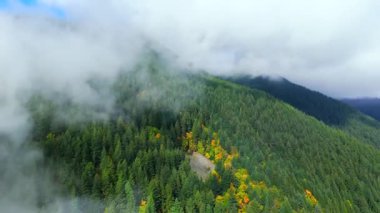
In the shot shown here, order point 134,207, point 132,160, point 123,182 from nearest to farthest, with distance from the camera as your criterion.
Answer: point 134,207
point 123,182
point 132,160

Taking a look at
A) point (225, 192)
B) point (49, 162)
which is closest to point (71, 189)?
point (49, 162)

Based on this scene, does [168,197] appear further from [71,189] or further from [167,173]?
[71,189]

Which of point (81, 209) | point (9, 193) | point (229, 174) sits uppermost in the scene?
point (229, 174)

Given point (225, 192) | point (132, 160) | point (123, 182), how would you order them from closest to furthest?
1. point (123, 182)
2. point (225, 192)
3. point (132, 160)

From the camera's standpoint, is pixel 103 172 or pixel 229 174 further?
pixel 229 174

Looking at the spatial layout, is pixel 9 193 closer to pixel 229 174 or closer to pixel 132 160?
pixel 132 160

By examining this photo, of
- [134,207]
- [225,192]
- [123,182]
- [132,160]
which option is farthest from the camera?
[132,160]

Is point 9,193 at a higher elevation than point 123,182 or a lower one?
lower

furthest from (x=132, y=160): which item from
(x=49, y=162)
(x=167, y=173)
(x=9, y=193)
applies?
(x=9, y=193)

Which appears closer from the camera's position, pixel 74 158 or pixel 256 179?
pixel 74 158
